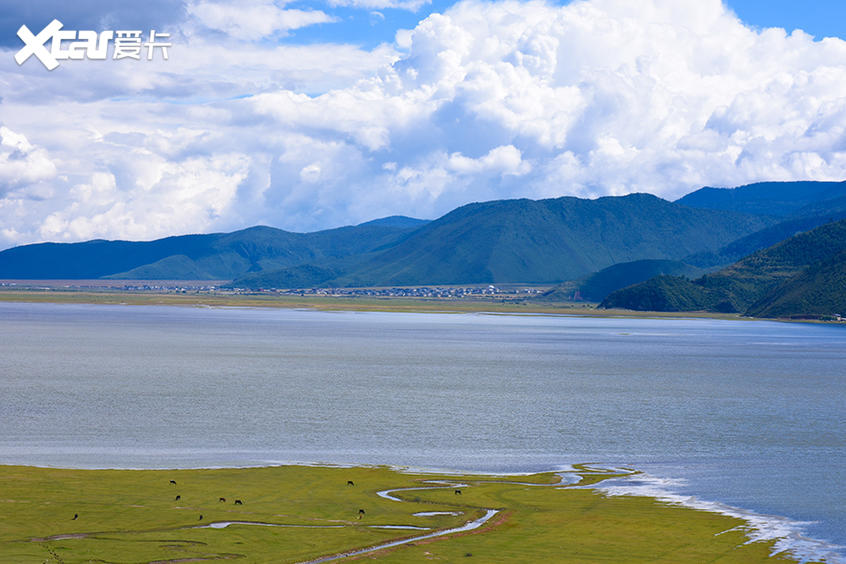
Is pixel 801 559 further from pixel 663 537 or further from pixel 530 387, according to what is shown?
pixel 530 387

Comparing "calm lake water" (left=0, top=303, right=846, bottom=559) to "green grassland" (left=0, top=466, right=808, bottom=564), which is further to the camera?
"calm lake water" (left=0, top=303, right=846, bottom=559)

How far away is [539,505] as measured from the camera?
46469 millimetres

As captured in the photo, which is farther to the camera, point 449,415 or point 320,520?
point 449,415

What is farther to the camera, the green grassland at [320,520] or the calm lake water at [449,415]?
the calm lake water at [449,415]

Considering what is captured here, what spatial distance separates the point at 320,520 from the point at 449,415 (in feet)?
130

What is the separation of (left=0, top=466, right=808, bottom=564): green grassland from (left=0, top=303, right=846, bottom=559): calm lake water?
5.44m

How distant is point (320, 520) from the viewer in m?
42.5

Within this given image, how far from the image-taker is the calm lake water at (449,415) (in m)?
58.5

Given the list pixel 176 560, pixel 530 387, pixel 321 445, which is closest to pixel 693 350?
Answer: pixel 530 387

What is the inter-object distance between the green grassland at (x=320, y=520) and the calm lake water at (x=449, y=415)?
5.44 m

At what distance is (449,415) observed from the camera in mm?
81562

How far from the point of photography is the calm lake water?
58.5m

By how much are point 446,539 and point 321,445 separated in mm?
26984

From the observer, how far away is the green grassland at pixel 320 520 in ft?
121
